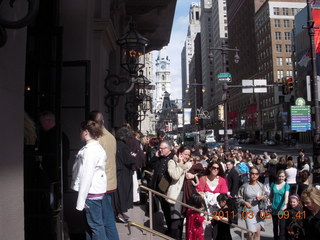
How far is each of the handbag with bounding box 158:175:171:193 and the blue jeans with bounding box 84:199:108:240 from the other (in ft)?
7.83

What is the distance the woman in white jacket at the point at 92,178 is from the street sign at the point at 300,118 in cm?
1401

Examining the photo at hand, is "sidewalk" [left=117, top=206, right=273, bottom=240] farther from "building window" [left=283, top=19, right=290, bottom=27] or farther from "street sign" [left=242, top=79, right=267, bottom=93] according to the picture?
"building window" [left=283, top=19, right=290, bottom=27]

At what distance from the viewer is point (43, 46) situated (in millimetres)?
5180

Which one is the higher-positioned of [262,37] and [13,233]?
[262,37]

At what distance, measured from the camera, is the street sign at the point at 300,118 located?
632 inches

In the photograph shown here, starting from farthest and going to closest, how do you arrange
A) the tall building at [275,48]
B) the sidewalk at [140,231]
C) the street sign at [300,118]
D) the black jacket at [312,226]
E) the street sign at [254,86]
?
the tall building at [275,48], the street sign at [254,86], the street sign at [300,118], the sidewalk at [140,231], the black jacket at [312,226]

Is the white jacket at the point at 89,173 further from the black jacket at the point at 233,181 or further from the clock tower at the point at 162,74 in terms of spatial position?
the clock tower at the point at 162,74

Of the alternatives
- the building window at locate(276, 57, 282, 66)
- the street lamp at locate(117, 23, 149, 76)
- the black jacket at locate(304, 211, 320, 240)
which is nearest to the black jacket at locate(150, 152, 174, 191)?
the black jacket at locate(304, 211, 320, 240)

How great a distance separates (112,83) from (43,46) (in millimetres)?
2666

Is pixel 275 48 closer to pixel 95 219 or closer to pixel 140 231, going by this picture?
pixel 140 231

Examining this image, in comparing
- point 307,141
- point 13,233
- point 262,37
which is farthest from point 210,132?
point 13,233

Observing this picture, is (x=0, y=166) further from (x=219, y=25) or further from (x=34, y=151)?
(x=219, y=25)

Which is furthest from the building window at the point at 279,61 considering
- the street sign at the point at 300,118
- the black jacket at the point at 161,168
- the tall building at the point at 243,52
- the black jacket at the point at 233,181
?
the black jacket at the point at 161,168

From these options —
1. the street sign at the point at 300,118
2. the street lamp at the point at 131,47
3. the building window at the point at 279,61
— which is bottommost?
the street sign at the point at 300,118
